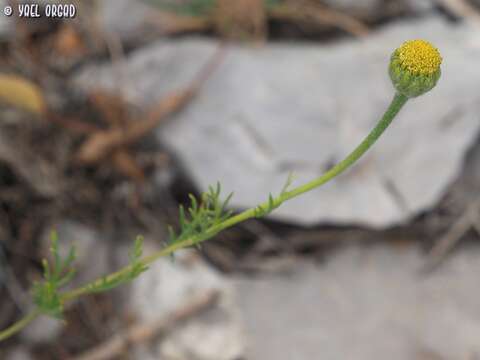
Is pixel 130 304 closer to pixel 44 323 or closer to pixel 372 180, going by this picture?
pixel 44 323

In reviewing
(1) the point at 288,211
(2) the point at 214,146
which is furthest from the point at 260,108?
(1) the point at 288,211

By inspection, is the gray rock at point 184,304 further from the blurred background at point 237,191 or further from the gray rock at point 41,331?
the gray rock at point 41,331

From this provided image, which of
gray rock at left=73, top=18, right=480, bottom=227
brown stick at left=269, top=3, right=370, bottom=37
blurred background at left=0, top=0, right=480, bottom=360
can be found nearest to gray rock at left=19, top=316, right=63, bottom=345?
blurred background at left=0, top=0, right=480, bottom=360

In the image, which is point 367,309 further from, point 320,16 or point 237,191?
point 320,16

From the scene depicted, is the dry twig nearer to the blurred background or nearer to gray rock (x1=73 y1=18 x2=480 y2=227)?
the blurred background

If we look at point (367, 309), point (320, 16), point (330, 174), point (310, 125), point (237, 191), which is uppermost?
point (320, 16)

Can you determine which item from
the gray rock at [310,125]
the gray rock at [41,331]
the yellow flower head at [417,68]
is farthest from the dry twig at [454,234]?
the yellow flower head at [417,68]

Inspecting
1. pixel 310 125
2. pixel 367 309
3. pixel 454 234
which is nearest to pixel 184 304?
pixel 367 309
